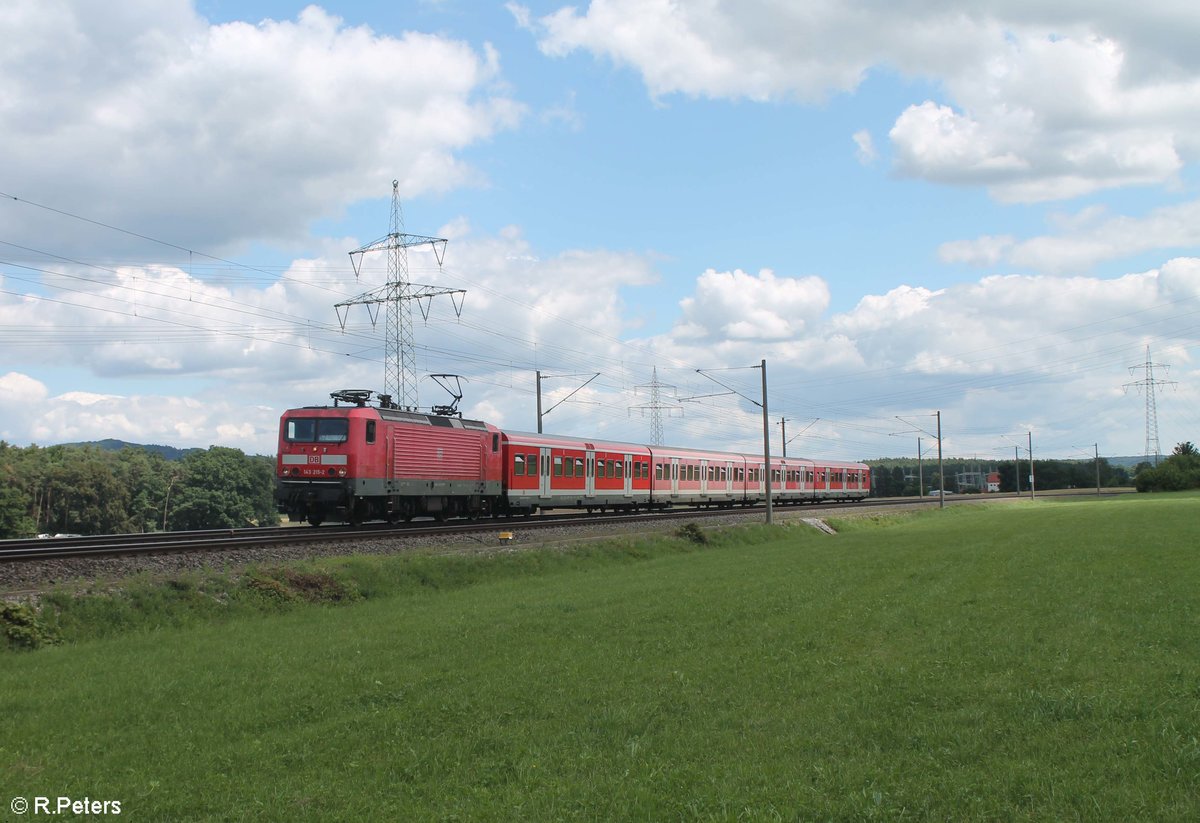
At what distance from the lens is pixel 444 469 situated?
118ft

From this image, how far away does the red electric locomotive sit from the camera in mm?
30750

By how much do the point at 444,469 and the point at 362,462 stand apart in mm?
5467

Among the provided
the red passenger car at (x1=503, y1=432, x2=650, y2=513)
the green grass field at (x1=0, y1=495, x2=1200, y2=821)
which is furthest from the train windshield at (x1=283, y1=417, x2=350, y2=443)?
the green grass field at (x1=0, y1=495, x2=1200, y2=821)

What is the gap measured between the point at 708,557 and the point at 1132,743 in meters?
22.9

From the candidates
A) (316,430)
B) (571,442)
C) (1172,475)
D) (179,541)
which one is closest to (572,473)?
(571,442)

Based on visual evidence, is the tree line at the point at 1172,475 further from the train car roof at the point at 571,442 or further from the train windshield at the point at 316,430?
the train windshield at the point at 316,430

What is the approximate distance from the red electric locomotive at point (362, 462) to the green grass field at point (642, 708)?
12.4 metres

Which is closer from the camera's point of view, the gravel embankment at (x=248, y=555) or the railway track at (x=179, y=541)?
the gravel embankment at (x=248, y=555)

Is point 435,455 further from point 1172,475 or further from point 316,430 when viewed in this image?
point 1172,475

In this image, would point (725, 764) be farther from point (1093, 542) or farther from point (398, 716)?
point (1093, 542)

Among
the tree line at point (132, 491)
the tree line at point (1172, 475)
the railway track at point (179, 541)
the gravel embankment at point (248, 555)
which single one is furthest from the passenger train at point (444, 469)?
the tree line at point (1172, 475)

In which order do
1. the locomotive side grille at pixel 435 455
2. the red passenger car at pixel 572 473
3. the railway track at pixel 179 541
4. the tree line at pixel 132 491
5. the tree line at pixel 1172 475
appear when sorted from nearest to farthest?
the railway track at pixel 179 541, the locomotive side grille at pixel 435 455, the red passenger car at pixel 572 473, the tree line at pixel 132 491, the tree line at pixel 1172 475

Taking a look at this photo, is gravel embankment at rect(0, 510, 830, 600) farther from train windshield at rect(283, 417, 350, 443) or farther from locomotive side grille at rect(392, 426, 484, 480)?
train windshield at rect(283, 417, 350, 443)

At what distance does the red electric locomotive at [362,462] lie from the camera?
101 feet
